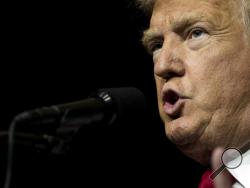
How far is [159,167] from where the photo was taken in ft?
8.99

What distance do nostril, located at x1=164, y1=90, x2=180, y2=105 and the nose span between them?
52 mm

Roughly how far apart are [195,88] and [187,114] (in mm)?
88

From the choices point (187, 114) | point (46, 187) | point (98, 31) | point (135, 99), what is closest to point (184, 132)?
point (187, 114)

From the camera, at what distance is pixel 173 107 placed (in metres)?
1.71

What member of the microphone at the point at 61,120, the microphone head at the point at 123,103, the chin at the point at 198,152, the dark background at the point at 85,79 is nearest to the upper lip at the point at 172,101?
the chin at the point at 198,152

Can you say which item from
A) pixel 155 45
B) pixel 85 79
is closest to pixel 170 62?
pixel 155 45

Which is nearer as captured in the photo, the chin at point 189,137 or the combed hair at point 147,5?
the chin at point 189,137

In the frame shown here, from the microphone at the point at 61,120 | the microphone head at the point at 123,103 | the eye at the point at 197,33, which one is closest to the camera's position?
the microphone at the point at 61,120

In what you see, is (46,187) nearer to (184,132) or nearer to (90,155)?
(90,155)

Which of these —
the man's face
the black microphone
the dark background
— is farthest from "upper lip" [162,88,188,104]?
the dark background

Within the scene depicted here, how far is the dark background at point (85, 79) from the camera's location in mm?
2404

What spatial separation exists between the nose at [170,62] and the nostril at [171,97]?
52 mm

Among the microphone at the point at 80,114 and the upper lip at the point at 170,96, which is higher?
the microphone at the point at 80,114

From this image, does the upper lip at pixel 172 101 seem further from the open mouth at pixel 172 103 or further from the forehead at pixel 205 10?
the forehead at pixel 205 10
